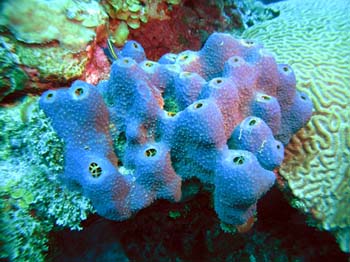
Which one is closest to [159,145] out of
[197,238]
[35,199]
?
[35,199]

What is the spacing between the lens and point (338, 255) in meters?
2.47

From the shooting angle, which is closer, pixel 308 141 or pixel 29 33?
pixel 29 33

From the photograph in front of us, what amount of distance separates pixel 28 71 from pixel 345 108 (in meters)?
2.66

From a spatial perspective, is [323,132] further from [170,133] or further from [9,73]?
[9,73]

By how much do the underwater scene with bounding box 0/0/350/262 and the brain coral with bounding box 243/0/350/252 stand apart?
0.01 metres

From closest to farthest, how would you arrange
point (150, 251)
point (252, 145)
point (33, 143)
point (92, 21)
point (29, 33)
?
point (252, 145)
point (33, 143)
point (29, 33)
point (92, 21)
point (150, 251)

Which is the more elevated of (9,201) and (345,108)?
(345,108)

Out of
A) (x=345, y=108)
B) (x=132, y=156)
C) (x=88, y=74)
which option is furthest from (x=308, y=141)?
(x=88, y=74)

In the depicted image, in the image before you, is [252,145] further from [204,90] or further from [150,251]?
[150,251]

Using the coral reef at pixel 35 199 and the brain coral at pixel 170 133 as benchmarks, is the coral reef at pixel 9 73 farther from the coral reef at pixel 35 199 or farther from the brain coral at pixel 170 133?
the brain coral at pixel 170 133

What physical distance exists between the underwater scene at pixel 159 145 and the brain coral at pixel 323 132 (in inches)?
0.4

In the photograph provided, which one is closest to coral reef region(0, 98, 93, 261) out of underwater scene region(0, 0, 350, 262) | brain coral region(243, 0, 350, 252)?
underwater scene region(0, 0, 350, 262)

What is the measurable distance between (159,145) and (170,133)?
0.10m

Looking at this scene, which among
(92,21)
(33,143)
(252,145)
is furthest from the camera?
(92,21)
